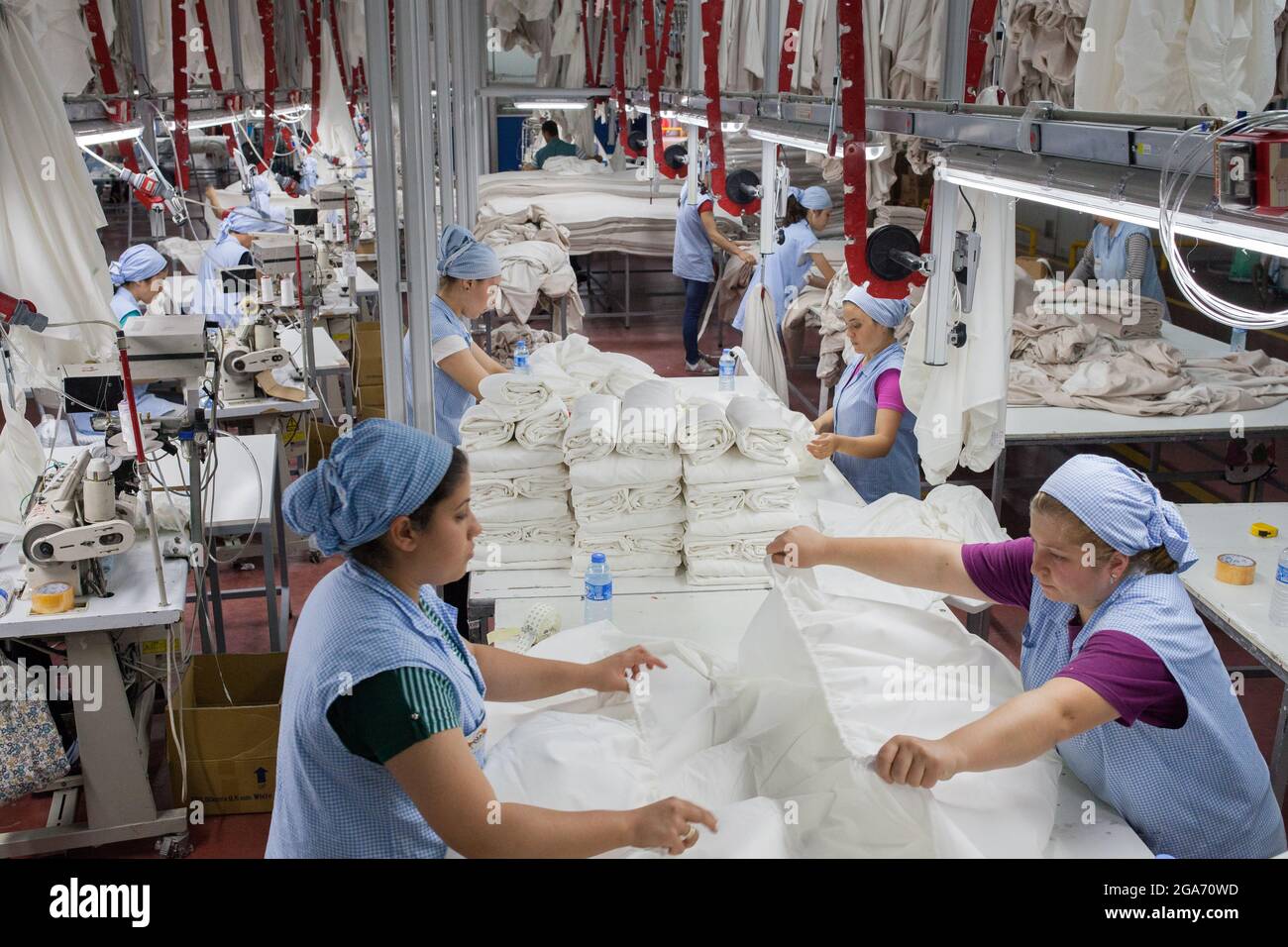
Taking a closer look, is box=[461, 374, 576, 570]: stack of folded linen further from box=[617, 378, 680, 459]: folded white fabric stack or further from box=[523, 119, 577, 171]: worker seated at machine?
box=[523, 119, 577, 171]: worker seated at machine

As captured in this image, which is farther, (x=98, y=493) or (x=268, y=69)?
(x=268, y=69)

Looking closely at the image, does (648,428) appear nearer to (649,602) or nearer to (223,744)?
(649,602)

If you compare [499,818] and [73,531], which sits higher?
[499,818]

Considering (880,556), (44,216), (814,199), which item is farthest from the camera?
(814,199)

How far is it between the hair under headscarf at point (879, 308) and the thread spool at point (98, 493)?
8.89 feet

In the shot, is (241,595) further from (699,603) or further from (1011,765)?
(1011,765)

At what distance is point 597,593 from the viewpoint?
3.09m

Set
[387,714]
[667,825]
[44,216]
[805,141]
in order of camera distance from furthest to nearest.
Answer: [805,141] < [44,216] < [667,825] < [387,714]

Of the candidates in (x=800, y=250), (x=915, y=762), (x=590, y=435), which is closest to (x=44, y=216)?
(x=590, y=435)

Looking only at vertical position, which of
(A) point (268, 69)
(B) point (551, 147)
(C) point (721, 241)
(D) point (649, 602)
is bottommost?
(D) point (649, 602)

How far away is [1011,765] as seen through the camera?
2045 mm

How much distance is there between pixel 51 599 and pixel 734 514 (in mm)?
2097

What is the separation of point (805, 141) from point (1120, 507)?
2690mm

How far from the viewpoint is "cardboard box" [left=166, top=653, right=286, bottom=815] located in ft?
12.5
